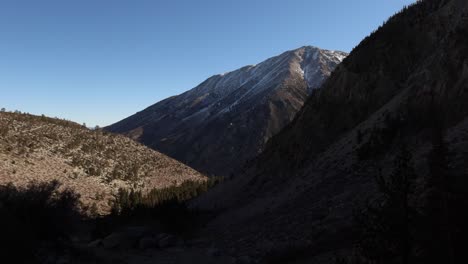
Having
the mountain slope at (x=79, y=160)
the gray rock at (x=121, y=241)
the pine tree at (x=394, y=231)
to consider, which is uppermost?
the mountain slope at (x=79, y=160)

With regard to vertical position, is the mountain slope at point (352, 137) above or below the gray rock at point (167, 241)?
above

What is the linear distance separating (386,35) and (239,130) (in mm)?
142961

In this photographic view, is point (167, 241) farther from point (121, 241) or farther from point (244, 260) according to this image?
point (244, 260)

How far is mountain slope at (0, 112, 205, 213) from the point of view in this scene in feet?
166

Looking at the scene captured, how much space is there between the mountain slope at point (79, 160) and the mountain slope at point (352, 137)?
800 inches

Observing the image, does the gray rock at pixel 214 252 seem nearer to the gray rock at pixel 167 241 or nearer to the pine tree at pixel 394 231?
the gray rock at pixel 167 241

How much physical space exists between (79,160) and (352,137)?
4618cm

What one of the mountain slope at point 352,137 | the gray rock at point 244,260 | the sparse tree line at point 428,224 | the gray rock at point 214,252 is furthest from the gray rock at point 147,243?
the sparse tree line at point 428,224

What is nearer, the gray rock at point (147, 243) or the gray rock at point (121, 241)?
A: the gray rock at point (121, 241)

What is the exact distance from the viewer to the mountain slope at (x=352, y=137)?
67.2 feet

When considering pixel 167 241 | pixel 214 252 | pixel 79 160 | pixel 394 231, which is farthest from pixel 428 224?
pixel 79 160

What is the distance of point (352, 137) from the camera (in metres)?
30.9

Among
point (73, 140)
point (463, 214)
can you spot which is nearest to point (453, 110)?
point (463, 214)

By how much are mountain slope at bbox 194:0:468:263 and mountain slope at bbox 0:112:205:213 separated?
20319 millimetres
